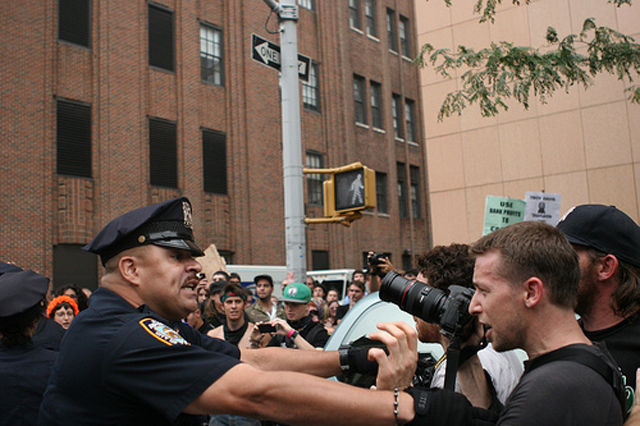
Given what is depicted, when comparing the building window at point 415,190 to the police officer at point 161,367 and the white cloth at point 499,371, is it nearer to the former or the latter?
the white cloth at point 499,371

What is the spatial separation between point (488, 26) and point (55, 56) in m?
11.7

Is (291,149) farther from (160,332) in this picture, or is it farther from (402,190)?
(402,190)

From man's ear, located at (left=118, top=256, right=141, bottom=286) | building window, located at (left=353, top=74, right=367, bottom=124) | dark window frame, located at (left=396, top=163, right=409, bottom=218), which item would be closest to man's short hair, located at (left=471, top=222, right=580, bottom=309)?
man's ear, located at (left=118, top=256, right=141, bottom=286)

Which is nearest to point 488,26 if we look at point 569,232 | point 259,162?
point 259,162

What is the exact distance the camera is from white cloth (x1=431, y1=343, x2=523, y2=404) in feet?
9.76

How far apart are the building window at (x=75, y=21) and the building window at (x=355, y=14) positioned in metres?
13.6

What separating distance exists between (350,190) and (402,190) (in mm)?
21830

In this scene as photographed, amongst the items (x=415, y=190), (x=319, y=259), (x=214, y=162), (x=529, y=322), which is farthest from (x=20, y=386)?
(x=415, y=190)

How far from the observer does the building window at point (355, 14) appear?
2923 centimetres

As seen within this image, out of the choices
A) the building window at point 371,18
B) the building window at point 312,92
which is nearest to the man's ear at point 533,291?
the building window at point 312,92

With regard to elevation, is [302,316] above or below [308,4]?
below

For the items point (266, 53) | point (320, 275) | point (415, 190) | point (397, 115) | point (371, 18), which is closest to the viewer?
point (266, 53)

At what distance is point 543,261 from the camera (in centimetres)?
207

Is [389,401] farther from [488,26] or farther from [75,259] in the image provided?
[75,259]
